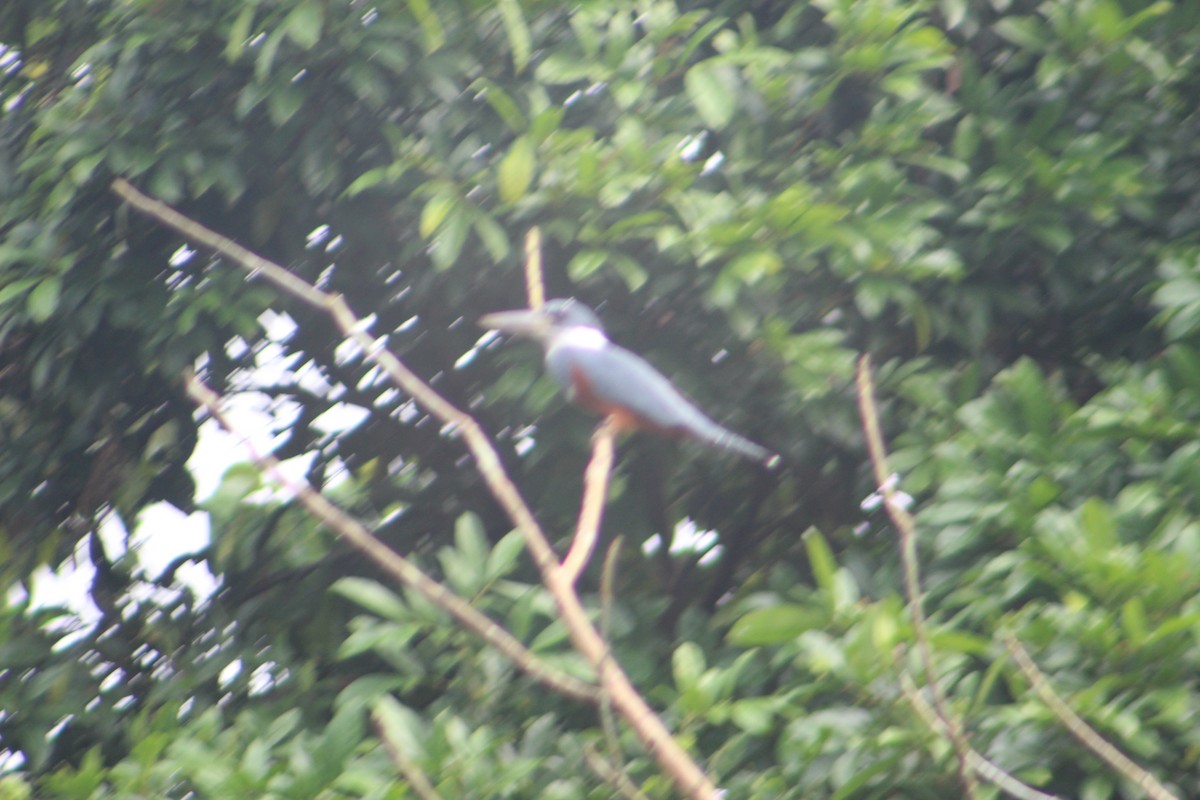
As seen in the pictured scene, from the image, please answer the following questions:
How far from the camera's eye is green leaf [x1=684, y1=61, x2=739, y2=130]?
341cm

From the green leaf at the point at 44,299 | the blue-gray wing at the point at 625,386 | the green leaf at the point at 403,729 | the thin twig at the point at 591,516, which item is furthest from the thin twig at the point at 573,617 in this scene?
the green leaf at the point at 44,299

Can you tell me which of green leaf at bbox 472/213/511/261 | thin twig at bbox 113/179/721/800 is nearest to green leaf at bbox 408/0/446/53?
green leaf at bbox 472/213/511/261

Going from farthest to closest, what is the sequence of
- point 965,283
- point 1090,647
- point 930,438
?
point 965,283
point 930,438
point 1090,647

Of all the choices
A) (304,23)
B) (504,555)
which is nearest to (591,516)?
(504,555)

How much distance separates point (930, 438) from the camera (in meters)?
3.46

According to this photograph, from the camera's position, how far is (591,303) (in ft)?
12.2

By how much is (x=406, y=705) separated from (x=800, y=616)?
1.09 m

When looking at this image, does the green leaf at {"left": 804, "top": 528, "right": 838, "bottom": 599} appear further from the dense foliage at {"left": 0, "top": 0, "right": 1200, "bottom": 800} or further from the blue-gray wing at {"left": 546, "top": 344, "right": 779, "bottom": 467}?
the blue-gray wing at {"left": 546, "top": 344, "right": 779, "bottom": 467}

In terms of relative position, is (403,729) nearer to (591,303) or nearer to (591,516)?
(591,516)

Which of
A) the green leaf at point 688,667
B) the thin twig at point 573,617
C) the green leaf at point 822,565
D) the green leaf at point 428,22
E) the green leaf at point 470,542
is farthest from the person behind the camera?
the green leaf at point 428,22

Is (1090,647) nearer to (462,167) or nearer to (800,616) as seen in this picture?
(800,616)

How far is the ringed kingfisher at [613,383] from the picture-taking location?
340 cm

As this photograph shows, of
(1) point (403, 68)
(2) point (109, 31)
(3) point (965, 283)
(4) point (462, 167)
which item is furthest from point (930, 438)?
(2) point (109, 31)

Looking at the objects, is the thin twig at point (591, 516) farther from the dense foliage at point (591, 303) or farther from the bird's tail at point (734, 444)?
the bird's tail at point (734, 444)
